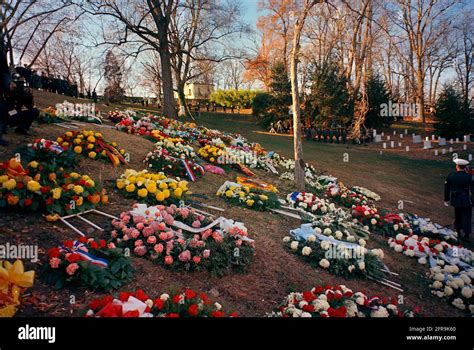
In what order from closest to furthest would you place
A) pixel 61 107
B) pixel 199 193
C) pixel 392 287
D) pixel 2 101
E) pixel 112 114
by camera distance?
pixel 392 287 < pixel 2 101 < pixel 199 193 < pixel 61 107 < pixel 112 114

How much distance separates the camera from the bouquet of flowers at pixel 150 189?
6.00m

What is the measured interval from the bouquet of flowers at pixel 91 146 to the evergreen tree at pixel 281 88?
798 inches

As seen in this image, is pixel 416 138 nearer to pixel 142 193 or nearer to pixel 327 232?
pixel 327 232

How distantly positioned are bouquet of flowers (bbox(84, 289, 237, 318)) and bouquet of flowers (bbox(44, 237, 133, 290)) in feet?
1.51

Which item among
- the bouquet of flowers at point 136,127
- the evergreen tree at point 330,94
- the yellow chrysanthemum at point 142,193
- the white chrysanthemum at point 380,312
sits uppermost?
the evergreen tree at point 330,94

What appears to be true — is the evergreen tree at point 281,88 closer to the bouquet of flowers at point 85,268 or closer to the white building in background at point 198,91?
the bouquet of flowers at point 85,268

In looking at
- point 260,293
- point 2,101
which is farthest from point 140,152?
point 260,293

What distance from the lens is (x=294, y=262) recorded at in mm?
5148

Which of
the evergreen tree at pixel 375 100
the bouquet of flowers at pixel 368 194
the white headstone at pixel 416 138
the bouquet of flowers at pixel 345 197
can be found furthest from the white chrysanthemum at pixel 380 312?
the evergreen tree at pixel 375 100

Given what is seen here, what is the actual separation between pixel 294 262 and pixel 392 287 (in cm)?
146

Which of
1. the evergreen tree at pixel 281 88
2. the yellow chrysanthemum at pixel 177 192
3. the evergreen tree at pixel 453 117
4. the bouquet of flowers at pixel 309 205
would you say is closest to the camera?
the yellow chrysanthemum at pixel 177 192

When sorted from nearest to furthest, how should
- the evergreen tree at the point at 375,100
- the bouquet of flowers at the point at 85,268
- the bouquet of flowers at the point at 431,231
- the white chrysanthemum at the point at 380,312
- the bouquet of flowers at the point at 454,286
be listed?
the bouquet of flowers at the point at 85,268
the white chrysanthemum at the point at 380,312
the bouquet of flowers at the point at 454,286
the bouquet of flowers at the point at 431,231
the evergreen tree at the point at 375,100

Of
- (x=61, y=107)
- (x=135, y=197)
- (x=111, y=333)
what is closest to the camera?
(x=111, y=333)

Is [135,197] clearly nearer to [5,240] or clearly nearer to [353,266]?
[5,240]
